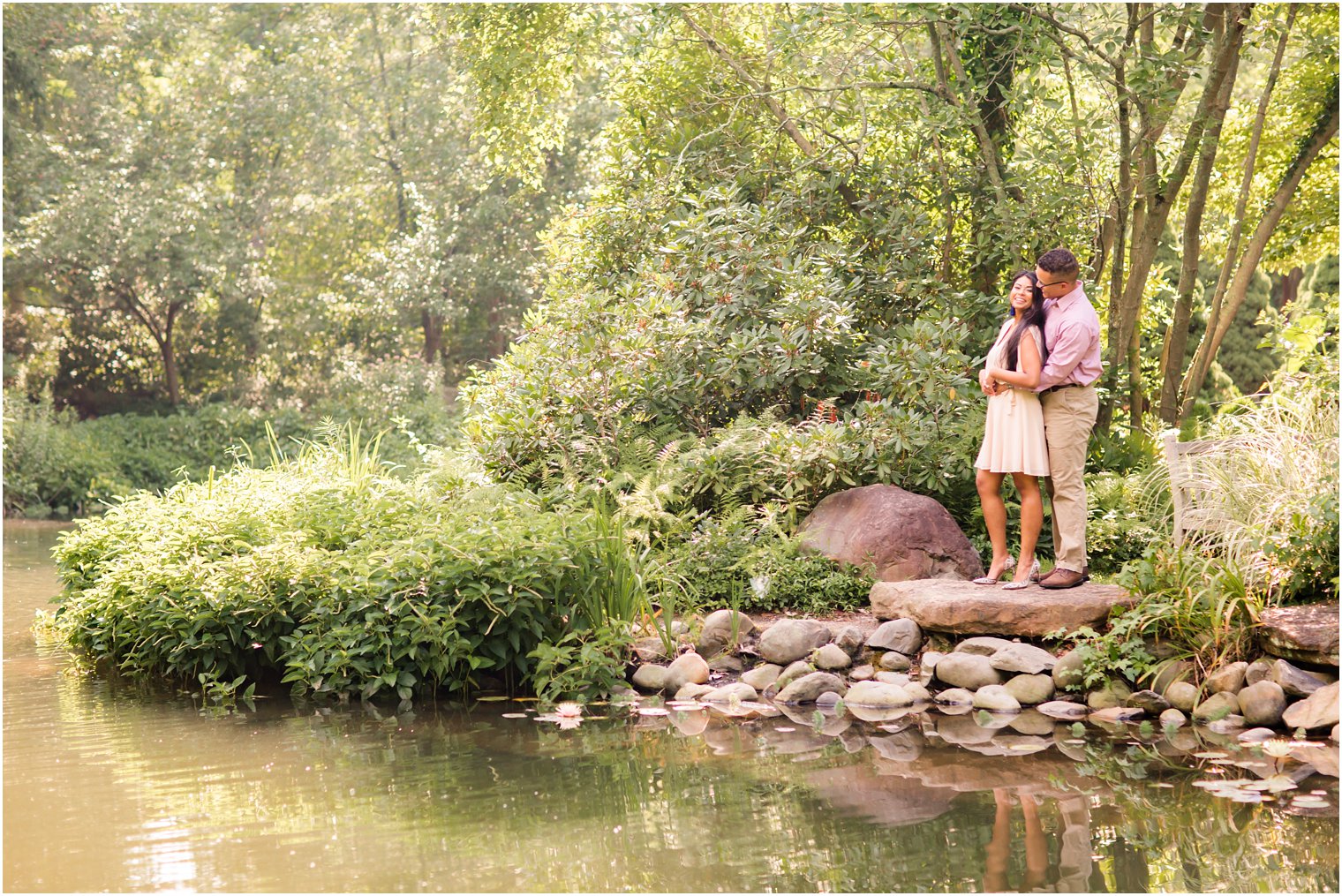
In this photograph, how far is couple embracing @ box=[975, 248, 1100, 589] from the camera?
22.3 feet

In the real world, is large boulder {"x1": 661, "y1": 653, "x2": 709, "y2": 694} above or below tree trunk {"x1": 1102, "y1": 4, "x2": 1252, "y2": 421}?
below

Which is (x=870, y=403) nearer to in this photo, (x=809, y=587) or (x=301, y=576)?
(x=809, y=587)

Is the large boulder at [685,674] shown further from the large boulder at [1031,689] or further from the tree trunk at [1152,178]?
the tree trunk at [1152,178]

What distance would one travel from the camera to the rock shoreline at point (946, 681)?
224 inches

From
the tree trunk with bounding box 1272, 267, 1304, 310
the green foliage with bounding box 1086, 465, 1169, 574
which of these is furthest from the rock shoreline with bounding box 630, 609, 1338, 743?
the tree trunk with bounding box 1272, 267, 1304, 310

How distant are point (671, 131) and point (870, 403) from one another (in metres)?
4.65

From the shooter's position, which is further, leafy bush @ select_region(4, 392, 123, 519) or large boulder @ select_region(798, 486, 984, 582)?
leafy bush @ select_region(4, 392, 123, 519)

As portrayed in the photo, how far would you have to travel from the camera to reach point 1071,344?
6.72 metres

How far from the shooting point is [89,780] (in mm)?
5129

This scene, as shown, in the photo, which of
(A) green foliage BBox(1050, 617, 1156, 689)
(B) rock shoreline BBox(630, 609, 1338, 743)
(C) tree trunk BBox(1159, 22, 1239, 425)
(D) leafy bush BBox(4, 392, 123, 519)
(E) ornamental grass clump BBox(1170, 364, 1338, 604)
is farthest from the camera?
(D) leafy bush BBox(4, 392, 123, 519)

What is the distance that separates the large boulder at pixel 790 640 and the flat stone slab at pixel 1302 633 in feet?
7.75

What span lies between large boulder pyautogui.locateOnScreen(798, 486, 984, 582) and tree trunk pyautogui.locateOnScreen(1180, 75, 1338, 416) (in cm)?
430

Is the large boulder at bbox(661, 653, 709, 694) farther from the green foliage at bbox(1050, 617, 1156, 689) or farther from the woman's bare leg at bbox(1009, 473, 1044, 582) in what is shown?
the green foliage at bbox(1050, 617, 1156, 689)

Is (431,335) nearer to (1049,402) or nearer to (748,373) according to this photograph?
(748,373)
